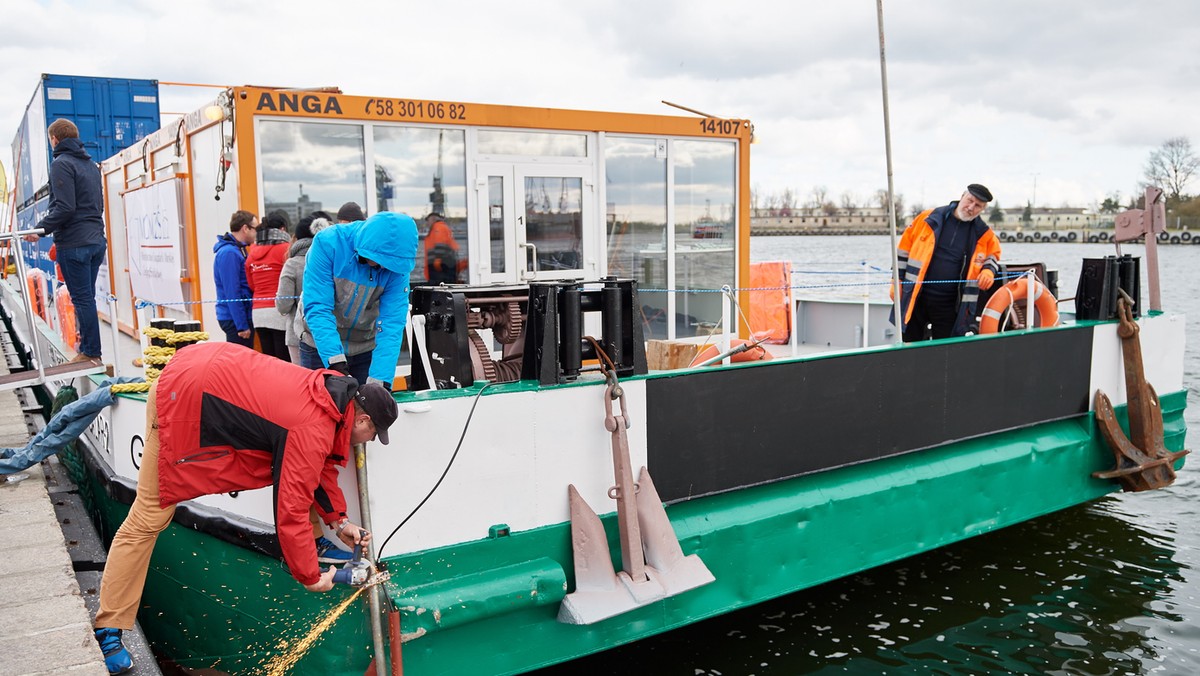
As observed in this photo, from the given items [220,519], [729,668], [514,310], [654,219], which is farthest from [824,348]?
[220,519]

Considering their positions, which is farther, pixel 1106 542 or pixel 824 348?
pixel 824 348

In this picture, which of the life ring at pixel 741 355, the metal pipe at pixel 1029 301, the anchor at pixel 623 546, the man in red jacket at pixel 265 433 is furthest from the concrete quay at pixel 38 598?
the metal pipe at pixel 1029 301

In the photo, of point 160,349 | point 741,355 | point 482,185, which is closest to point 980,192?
point 741,355

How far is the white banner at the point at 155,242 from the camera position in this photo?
281 inches

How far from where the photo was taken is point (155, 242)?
782 centimetres

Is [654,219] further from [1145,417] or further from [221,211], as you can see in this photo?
[1145,417]

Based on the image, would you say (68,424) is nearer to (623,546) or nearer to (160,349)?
(160,349)

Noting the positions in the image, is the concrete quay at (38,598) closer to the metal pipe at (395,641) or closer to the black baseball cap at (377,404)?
the metal pipe at (395,641)

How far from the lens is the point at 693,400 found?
4.51 metres

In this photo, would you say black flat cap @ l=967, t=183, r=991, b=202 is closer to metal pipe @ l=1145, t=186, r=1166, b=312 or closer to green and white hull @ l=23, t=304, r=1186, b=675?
green and white hull @ l=23, t=304, r=1186, b=675

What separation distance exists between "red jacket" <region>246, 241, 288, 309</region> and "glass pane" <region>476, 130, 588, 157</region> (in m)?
1.60

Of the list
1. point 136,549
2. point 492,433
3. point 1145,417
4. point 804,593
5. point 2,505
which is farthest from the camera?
point 1145,417

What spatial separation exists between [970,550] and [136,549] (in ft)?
18.5

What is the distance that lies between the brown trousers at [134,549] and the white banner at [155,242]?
10.3ft
